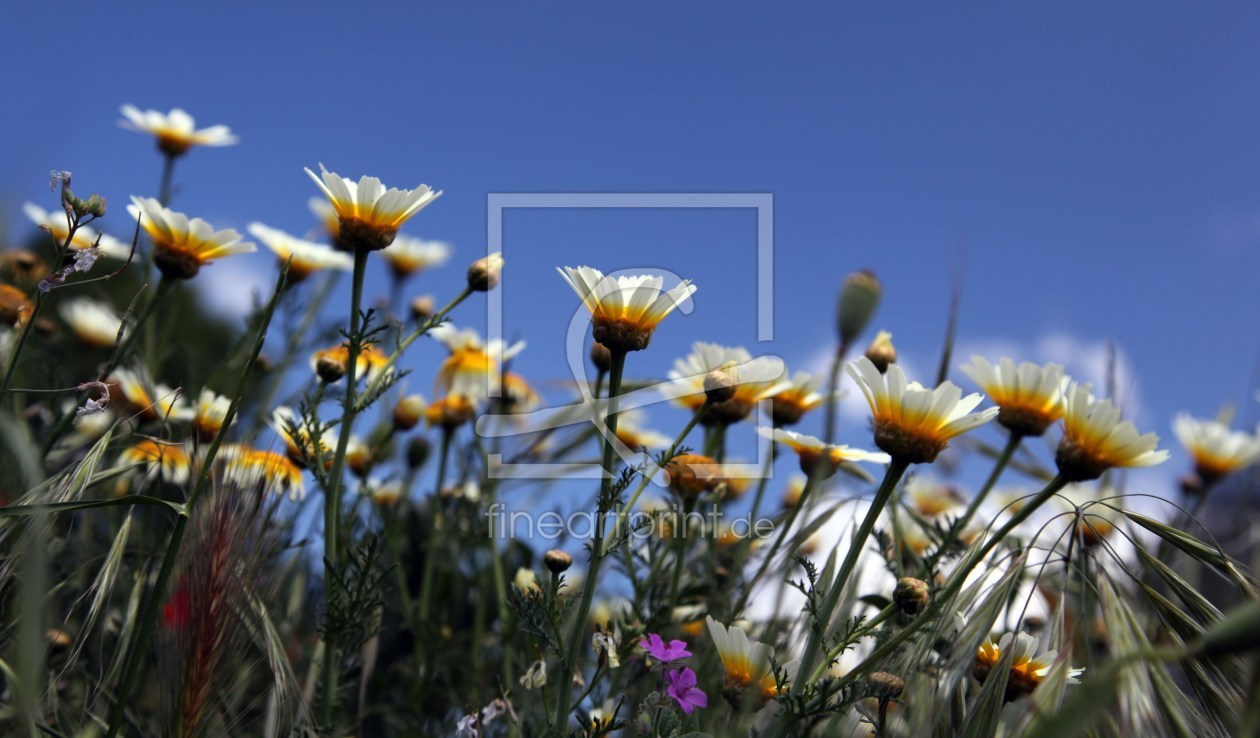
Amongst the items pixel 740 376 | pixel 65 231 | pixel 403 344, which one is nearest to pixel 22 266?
pixel 65 231

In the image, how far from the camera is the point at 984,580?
1043 mm

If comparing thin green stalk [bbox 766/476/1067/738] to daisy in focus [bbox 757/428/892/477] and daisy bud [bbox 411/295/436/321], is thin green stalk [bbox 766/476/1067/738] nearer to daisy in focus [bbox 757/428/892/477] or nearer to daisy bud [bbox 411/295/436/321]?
daisy in focus [bbox 757/428/892/477]

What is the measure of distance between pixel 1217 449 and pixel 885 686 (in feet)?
6.34

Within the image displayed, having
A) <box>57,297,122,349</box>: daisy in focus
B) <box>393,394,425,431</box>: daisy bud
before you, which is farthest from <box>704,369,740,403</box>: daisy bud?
<box>57,297,122,349</box>: daisy in focus

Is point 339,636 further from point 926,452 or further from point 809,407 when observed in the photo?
point 809,407

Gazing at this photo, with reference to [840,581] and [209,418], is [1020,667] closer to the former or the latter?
[840,581]

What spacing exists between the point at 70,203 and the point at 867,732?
1127 millimetres

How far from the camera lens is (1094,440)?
1.29 m

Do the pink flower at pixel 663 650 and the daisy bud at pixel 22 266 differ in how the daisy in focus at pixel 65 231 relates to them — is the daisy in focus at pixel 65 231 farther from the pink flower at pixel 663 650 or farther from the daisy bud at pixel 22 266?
the pink flower at pixel 663 650

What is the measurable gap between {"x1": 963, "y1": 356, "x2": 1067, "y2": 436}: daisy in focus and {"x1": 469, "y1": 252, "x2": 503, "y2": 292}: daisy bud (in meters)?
0.76

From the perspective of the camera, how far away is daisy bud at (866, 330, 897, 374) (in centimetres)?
171

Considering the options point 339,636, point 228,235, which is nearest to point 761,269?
point 228,235

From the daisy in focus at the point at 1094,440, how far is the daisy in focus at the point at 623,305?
545 millimetres

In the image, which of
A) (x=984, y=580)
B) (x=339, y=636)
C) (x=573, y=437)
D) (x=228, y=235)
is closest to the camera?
(x=984, y=580)
